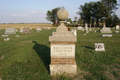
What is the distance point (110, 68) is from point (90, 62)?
2.85ft

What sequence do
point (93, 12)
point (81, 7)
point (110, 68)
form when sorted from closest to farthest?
point (110, 68)
point (93, 12)
point (81, 7)

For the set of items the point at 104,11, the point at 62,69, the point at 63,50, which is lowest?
the point at 62,69

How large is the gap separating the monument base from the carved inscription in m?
0.40

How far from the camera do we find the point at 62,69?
393 cm

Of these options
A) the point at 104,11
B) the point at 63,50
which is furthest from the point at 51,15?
the point at 63,50

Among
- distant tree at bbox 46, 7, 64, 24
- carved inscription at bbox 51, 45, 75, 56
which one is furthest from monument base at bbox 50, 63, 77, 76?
distant tree at bbox 46, 7, 64, 24

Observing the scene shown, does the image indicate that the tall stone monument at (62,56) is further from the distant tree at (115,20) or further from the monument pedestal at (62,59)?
the distant tree at (115,20)

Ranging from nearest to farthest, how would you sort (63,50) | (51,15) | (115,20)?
(63,50), (115,20), (51,15)

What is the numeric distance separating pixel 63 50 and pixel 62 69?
0.64 m

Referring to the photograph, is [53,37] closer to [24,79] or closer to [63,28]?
[63,28]

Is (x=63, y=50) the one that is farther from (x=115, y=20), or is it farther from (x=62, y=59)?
(x=115, y=20)

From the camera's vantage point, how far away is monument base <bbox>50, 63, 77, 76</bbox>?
3.92 meters

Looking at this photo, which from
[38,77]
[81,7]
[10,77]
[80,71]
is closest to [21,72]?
[10,77]

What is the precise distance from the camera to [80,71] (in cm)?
420
